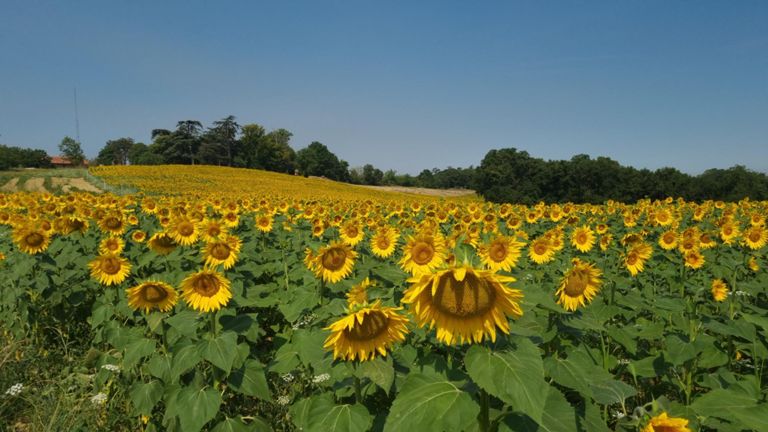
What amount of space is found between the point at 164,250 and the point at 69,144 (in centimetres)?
16596

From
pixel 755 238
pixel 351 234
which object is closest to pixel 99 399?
pixel 351 234

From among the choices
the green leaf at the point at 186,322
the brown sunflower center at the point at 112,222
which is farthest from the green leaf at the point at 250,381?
the brown sunflower center at the point at 112,222

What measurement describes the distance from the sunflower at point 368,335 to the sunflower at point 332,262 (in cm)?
170

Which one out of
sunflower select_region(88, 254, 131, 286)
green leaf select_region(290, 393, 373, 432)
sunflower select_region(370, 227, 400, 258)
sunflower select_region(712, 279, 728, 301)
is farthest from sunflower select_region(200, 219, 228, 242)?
sunflower select_region(712, 279, 728, 301)

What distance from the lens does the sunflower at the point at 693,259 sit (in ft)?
19.9

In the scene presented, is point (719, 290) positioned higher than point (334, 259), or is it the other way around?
point (334, 259)

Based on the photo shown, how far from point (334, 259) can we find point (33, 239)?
4709mm

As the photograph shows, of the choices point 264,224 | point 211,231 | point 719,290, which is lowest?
point 719,290

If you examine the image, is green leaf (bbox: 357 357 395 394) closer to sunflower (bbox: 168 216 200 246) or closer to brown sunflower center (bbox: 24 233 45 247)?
sunflower (bbox: 168 216 200 246)

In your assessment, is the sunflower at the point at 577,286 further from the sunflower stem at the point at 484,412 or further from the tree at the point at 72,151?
the tree at the point at 72,151

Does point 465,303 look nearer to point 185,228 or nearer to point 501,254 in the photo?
point 501,254

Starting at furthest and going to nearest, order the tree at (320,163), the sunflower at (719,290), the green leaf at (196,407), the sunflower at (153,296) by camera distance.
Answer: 1. the tree at (320,163)
2. the sunflower at (719,290)
3. the sunflower at (153,296)
4. the green leaf at (196,407)

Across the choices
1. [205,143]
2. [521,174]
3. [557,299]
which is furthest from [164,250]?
[205,143]

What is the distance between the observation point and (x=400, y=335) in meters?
2.27
